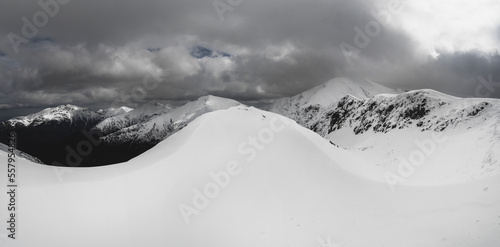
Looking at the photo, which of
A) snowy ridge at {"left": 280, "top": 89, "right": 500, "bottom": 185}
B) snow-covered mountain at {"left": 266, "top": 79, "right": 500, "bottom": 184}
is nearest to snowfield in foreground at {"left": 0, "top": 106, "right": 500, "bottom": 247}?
snowy ridge at {"left": 280, "top": 89, "right": 500, "bottom": 185}

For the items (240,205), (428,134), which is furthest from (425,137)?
(240,205)

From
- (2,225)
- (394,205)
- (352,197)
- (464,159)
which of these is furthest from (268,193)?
(464,159)

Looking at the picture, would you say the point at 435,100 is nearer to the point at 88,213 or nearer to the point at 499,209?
the point at 499,209

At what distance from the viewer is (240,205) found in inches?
765

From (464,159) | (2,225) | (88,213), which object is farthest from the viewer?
(464,159)

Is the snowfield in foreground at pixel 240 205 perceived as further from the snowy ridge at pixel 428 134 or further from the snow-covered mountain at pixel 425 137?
the snow-covered mountain at pixel 425 137

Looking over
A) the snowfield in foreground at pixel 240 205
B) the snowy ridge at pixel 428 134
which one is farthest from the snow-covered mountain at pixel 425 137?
the snowfield in foreground at pixel 240 205

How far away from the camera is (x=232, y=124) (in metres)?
31.7

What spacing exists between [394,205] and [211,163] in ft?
55.0

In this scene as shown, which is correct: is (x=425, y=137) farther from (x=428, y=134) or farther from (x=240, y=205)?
(x=240, y=205)

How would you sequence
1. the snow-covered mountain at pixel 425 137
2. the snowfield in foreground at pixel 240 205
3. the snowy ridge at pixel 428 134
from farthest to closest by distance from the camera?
the snow-covered mountain at pixel 425 137, the snowy ridge at pixel 428 134, the snowfield in foreground at pixel 240 205

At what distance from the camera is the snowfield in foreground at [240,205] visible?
51.2ft

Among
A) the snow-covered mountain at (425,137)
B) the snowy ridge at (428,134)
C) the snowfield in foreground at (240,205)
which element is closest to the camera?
the snowfield in foreground at (240,205)

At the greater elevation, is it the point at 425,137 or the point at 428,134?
the point at 428,134
